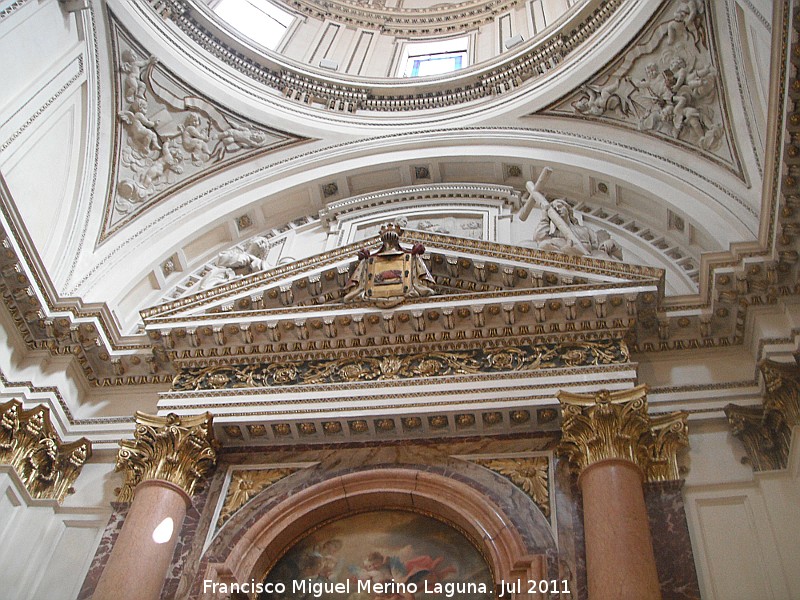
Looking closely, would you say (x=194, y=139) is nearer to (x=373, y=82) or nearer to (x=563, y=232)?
(x=373, y=82)

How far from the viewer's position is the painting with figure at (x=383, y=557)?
336 inches

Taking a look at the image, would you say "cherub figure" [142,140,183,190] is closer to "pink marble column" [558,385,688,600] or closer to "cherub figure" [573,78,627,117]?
"cherub figure" [573,78,627,117]

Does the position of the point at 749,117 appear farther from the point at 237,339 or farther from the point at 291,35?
the point at 291,35

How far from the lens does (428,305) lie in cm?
1030

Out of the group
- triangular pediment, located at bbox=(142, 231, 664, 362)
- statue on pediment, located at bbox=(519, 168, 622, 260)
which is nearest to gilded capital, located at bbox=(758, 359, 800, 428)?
triangular pediment, located at bbox=(142, 231, 664, 362)

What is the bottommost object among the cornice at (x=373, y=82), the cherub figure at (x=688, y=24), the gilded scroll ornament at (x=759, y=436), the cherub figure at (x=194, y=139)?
the gilded scroll ornament at (x=759, y=436)

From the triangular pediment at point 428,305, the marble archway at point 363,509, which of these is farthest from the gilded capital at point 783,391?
the marble archway at point 363,509

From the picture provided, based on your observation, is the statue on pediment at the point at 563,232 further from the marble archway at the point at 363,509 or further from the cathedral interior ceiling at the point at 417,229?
the marble archway at the point at 363,509

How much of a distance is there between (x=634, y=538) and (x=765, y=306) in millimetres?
3338

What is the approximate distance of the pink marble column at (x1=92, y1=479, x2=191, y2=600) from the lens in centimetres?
821

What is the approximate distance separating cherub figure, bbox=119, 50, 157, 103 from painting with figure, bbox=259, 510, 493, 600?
8.30 meters

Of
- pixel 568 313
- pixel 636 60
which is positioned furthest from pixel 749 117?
pixel 568 313

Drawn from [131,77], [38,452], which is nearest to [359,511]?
[38,452]

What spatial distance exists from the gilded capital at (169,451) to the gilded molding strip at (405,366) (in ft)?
2.75
